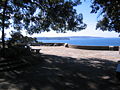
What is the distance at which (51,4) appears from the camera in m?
13.5

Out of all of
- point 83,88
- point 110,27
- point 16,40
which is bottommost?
point 83,88

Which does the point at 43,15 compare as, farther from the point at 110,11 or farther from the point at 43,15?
the point at 110,11

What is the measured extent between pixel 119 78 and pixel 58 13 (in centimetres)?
836

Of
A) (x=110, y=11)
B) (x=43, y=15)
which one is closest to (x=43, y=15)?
(x=43, y=15)

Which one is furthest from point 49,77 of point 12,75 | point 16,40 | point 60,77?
point 16,40

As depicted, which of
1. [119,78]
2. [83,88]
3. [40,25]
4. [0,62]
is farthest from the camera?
[40,25]

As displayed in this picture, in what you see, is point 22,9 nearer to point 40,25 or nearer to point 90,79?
point 40,25

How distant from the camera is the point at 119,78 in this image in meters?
7.11

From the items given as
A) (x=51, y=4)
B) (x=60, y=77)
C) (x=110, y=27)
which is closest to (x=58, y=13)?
(x=51, y=4)

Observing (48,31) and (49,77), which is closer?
(49,77)

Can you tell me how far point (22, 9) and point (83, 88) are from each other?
35.8 feet

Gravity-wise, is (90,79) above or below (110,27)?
below

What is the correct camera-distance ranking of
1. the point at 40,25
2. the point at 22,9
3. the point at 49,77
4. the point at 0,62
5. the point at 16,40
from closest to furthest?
the point at 49,77, the point at 0,62, the point at 16,40, the point at 22,9, the point at 40,25

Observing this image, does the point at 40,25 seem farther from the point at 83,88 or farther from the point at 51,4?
the point at 83,88
